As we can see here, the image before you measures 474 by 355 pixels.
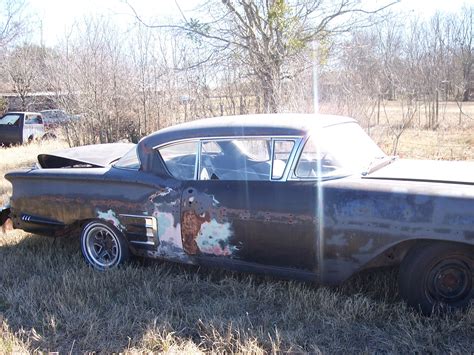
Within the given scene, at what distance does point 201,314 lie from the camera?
11.1ft

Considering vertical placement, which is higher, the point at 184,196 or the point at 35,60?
the point at 35,60

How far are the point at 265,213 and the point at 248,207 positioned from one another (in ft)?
0.48

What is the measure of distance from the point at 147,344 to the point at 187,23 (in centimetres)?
949

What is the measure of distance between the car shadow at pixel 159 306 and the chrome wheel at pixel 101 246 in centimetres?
14

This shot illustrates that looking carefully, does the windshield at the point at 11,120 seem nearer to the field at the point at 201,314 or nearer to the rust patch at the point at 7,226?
the rust patch at the point at 7,226

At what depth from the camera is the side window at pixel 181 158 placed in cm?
394

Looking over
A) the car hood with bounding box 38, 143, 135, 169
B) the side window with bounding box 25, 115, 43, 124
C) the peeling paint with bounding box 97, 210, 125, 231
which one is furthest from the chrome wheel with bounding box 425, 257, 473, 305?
the side window with bounding box 25, 115, 43, 124

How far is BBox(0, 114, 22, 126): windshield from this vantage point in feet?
53.1

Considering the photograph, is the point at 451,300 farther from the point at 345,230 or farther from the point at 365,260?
the point at 345,230

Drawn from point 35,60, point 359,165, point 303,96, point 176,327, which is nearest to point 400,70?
point 303,96

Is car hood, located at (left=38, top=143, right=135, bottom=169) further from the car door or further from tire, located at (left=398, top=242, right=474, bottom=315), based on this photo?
tire, located at (left=398, top=242, right=474, bottom=315)

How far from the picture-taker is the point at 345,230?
321 centimetres

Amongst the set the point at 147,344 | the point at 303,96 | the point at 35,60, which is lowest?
the point at 147,344

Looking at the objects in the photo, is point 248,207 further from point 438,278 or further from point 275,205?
point 438,278
